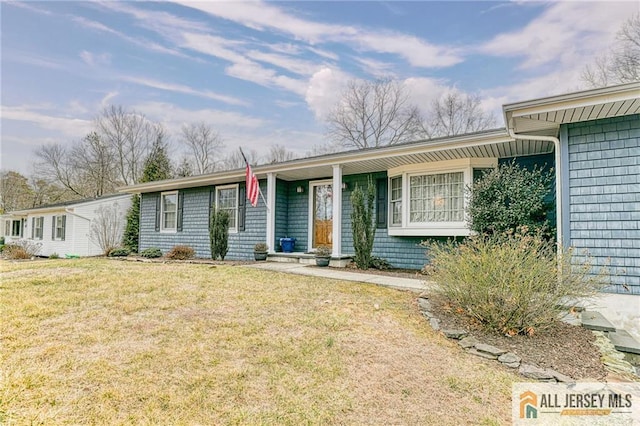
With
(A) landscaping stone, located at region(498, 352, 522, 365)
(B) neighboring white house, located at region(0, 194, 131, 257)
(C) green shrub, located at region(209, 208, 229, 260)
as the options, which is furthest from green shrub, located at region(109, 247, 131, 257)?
(A) landscaping stone, located at region(498, 352, 522, 365)

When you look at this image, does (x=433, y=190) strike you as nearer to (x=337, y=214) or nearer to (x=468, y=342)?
(x=337, y=214)

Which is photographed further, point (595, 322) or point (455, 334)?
point (595, 322)

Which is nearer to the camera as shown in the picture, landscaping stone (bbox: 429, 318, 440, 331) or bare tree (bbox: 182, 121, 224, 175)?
landscaping stone (bbox: 429, 318, 440, 331)

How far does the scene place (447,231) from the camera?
761cm

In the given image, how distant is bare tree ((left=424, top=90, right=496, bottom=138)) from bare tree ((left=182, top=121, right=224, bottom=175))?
15.3 m

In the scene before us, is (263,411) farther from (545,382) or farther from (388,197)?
(388,197)

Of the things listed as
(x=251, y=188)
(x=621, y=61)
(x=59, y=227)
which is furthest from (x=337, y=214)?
(x=59, y=227)

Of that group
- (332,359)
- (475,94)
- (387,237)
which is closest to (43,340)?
(332,359)

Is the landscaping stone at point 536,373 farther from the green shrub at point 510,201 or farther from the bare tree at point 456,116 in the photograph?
the bare tree at point 456,116

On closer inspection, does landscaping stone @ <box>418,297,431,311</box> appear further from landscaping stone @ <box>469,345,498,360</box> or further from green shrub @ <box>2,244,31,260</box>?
green shrub @ <box>2,244,31,260</box>

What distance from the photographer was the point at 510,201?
21.1ft

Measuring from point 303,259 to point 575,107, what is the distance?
645cm

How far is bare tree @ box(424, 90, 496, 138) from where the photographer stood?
20438 mm

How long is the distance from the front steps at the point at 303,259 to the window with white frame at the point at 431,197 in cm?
143
